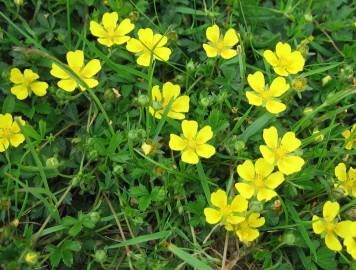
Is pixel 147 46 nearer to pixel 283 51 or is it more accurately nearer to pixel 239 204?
pixel 283 51

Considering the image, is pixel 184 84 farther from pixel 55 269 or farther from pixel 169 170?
pixel 55 269

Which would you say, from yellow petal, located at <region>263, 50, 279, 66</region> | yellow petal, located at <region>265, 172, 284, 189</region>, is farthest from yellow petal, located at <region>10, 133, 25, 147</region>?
yellow petal, located at <region>263, 50, 279, 66</region>

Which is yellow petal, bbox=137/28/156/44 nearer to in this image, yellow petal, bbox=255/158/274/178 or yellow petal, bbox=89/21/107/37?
yellow petal, bbox=89/21/107/37

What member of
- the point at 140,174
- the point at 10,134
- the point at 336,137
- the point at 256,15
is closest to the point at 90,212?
the point at 140,174

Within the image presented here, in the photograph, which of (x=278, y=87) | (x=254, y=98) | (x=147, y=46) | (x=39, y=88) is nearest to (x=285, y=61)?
(x=278, y=87)

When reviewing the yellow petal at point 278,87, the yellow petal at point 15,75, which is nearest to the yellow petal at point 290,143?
the yellow petal at point 278,87

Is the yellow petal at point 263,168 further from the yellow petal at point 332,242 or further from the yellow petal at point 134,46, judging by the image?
the yellow petal at point 134,46

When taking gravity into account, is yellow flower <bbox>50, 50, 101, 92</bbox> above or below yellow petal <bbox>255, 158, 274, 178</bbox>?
above
